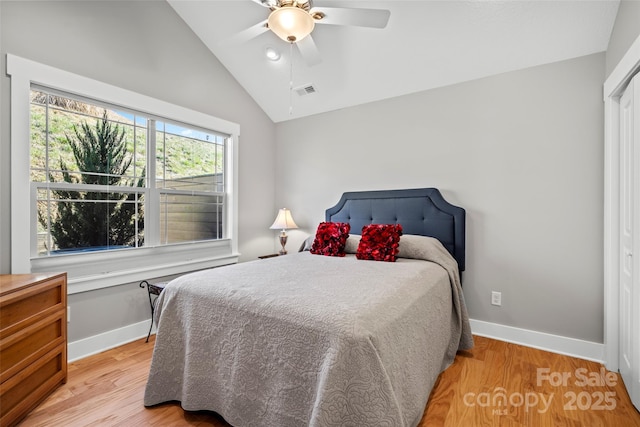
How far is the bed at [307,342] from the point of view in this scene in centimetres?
117

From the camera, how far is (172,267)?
3012 mm

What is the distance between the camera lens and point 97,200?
8.43 feet

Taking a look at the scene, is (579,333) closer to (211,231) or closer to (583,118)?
(583,118)

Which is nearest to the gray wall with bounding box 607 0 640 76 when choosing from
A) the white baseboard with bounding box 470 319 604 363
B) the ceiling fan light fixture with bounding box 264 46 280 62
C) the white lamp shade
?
the white baseboard with bounding box 470 319 604 363

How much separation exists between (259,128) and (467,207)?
2.69m

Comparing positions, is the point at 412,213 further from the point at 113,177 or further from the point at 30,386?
the point at 30,386

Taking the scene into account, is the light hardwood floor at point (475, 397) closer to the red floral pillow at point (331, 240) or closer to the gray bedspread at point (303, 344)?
the gray bedspread at point (303, 344)

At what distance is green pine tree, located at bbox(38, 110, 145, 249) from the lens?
2396 millimetres

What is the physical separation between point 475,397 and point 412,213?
64.4 inches

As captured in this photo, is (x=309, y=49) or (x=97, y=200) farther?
(x=97, y=200)

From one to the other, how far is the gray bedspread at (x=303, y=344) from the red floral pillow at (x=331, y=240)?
0.75 metres

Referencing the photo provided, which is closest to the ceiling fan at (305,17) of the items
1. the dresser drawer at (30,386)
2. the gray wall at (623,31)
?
the gray wall at (623,31)

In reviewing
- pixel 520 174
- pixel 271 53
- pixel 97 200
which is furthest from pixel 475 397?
pixel 271 53

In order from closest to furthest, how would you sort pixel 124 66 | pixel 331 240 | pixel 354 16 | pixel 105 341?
pixel 354 16 < pixel 105 341 < pixel 124 66 < pixel 331 240
